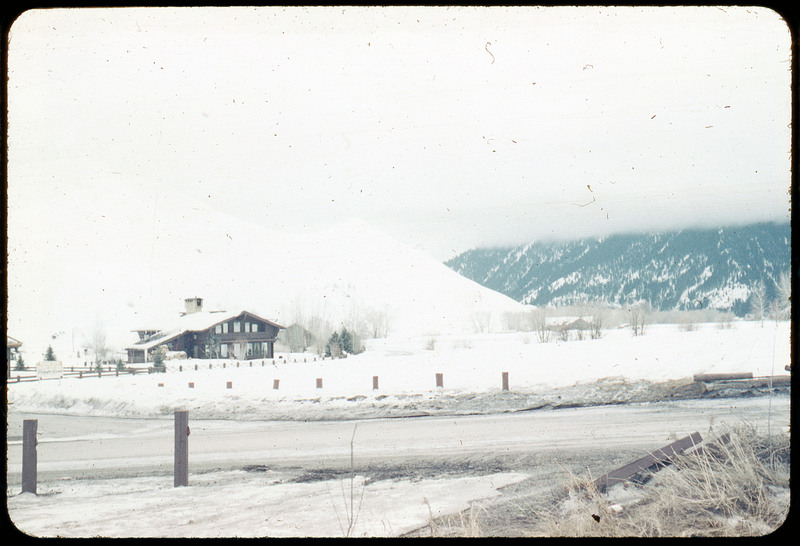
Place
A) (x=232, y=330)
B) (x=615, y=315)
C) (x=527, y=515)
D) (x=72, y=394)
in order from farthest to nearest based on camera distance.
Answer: (x=232, y=330) → (x=615, y=315) → (x=72, y=394) → (x=527, y=515)

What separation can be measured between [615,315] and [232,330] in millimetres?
19255

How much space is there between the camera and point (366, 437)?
885cm

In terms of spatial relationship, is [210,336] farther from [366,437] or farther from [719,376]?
[719,376]

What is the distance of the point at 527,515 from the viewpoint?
4.41 metres

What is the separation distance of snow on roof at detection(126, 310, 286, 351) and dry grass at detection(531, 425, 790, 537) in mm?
16007

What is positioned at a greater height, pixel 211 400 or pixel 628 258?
pixel 628 258

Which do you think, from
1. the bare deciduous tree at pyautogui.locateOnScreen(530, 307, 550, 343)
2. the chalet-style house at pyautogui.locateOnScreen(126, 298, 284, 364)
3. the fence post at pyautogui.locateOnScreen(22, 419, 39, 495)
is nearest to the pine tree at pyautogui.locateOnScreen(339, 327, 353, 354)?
the chalet-style house at pyautogui.locateOnScreen(126, 298, 284, 364)

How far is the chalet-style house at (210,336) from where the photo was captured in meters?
19.4

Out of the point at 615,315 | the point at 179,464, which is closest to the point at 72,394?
the point at 179,464

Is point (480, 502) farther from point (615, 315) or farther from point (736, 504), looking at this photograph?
point (615, 315)

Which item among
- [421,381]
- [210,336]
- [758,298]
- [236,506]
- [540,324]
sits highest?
[758,298]

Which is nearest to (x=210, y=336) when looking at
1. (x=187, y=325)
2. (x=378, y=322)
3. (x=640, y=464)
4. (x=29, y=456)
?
(x=187, y=325)

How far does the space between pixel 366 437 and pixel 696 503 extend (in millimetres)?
5973

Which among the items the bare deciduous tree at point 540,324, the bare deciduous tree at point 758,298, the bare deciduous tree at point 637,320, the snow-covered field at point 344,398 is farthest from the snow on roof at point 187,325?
the bare deciduous tree at point 758,298
